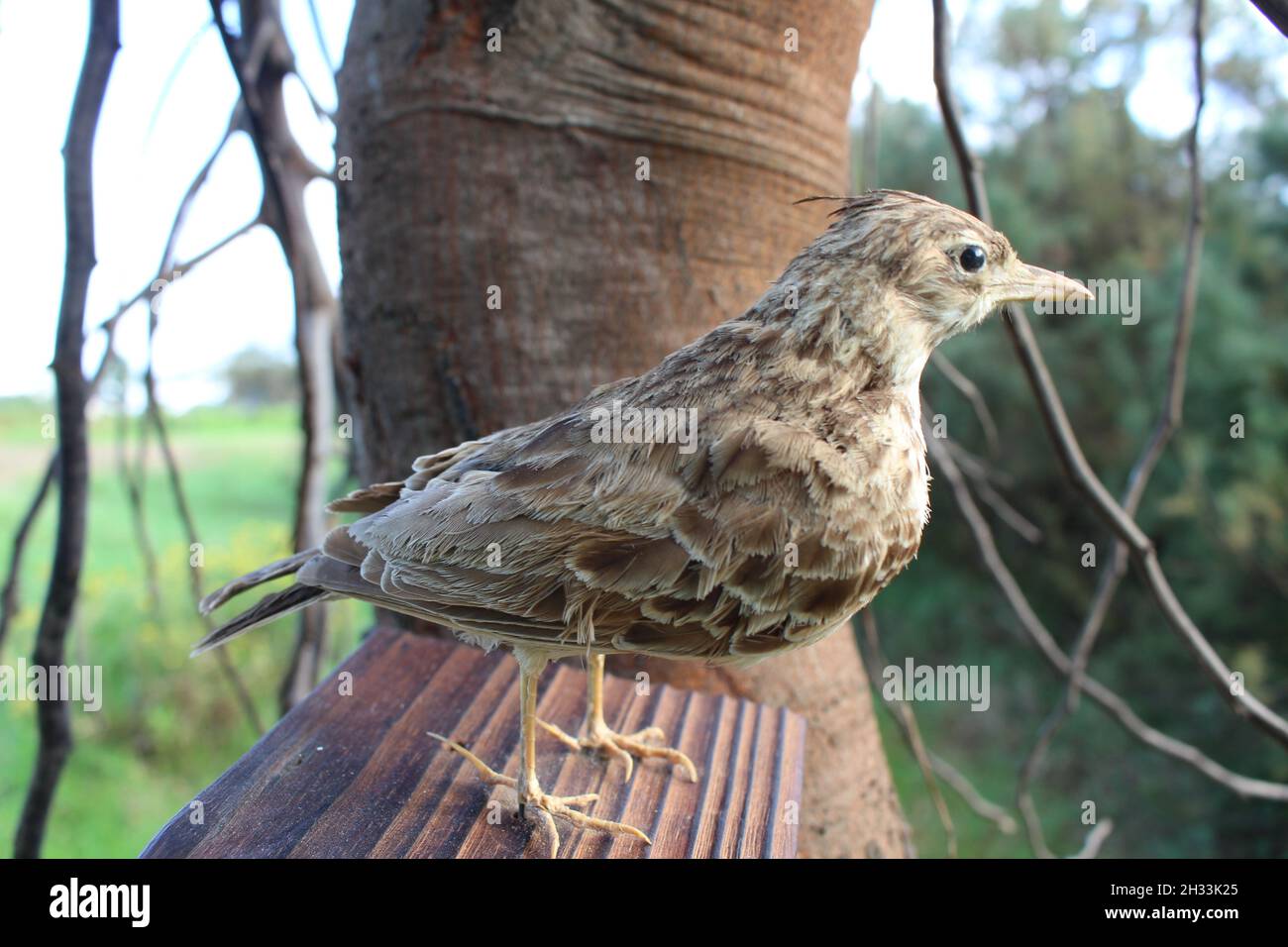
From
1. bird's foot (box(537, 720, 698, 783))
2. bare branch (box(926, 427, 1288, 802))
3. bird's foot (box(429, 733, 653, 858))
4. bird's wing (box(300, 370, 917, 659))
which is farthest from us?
bare branch (box(926, 427, 1288, 802))

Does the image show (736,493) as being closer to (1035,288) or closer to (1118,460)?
(1035,288)

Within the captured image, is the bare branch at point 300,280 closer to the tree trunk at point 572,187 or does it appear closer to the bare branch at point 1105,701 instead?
the tree trunk at point 572,187

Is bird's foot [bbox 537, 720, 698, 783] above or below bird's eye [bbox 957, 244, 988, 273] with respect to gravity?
below

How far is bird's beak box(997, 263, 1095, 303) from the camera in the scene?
149cm

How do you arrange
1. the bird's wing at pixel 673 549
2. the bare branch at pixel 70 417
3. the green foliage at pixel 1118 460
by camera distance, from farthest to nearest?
the green foliage at pixel 1118 460 < the bare branch at pixel 70 417 < the bird's wing at pixel 673 549

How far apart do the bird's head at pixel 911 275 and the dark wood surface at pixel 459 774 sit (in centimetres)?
83

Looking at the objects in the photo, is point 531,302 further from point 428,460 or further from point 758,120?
point 758,120

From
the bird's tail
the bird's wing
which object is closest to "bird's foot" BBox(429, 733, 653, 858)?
the bird's wing

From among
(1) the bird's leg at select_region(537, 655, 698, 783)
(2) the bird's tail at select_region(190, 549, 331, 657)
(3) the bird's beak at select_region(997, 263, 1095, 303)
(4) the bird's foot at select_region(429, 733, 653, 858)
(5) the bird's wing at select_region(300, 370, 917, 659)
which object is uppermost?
(3) the bird's beak at select_region(997, 263, 1095, 303)

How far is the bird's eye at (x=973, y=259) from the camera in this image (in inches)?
57.1

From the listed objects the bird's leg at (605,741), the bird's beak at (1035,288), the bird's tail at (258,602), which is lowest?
the bird's leg at (605,741)

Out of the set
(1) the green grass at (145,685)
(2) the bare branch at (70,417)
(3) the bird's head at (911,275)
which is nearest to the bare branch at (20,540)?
(2) the bare branch at (70,417)

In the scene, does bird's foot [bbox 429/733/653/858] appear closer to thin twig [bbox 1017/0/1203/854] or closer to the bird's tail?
the bird's tail

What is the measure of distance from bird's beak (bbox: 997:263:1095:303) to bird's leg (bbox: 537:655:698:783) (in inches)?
37.4
